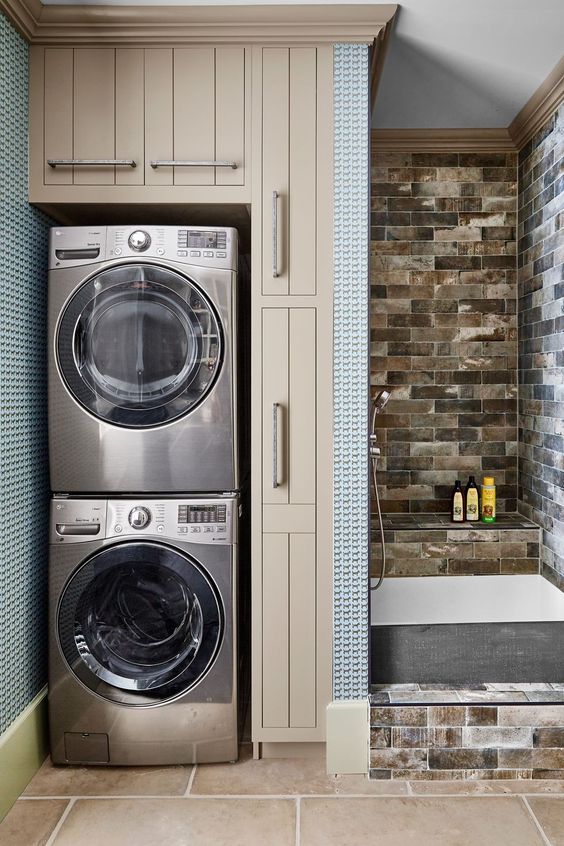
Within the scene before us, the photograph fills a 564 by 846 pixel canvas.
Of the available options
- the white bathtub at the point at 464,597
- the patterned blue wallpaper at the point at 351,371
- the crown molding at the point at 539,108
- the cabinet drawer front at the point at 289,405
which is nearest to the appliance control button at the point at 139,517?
the cabinet drawer front at the point at 289,405

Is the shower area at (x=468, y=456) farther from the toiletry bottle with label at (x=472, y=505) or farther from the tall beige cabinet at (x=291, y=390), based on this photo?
the tall beige cabinet at (x=291, y=390)

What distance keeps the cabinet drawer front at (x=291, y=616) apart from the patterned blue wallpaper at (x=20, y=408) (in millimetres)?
774

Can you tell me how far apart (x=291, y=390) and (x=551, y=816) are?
4.85 ft

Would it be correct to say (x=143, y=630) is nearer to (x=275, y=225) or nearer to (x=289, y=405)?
(x=289, y=405)

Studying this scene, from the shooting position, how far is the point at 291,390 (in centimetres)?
209

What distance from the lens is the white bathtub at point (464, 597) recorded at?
111 inches

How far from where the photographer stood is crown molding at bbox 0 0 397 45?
6.53 ft

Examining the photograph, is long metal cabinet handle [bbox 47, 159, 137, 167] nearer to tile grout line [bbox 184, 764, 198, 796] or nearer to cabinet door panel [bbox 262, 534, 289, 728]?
cabinet door panel [bbox 262, 534, 289, 728]

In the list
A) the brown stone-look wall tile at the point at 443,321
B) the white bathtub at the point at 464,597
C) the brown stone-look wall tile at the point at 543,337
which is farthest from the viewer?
the brown stone-look wall tile at the point at 443,321

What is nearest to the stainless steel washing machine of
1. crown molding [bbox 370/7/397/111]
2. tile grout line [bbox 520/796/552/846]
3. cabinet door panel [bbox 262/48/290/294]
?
cabinet door panel [bbox 262/48/290/294]

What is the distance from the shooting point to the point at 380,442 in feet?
10.3

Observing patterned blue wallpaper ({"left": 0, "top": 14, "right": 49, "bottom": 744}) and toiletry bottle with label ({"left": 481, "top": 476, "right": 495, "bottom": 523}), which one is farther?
toiletry bottle with label ({"left": 481, "top": 476, "right": 495, "bottom": 523})

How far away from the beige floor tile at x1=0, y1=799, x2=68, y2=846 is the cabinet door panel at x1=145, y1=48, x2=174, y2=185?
2.00 m

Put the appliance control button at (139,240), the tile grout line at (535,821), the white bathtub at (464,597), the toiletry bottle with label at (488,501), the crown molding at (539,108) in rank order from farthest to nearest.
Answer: the toiletry bottle with label at (488,501) < the white bathtub at (464,597) < the crown molding at (539,108) < the appliance control button at (139,240) < the tile grout line at (535,821)
